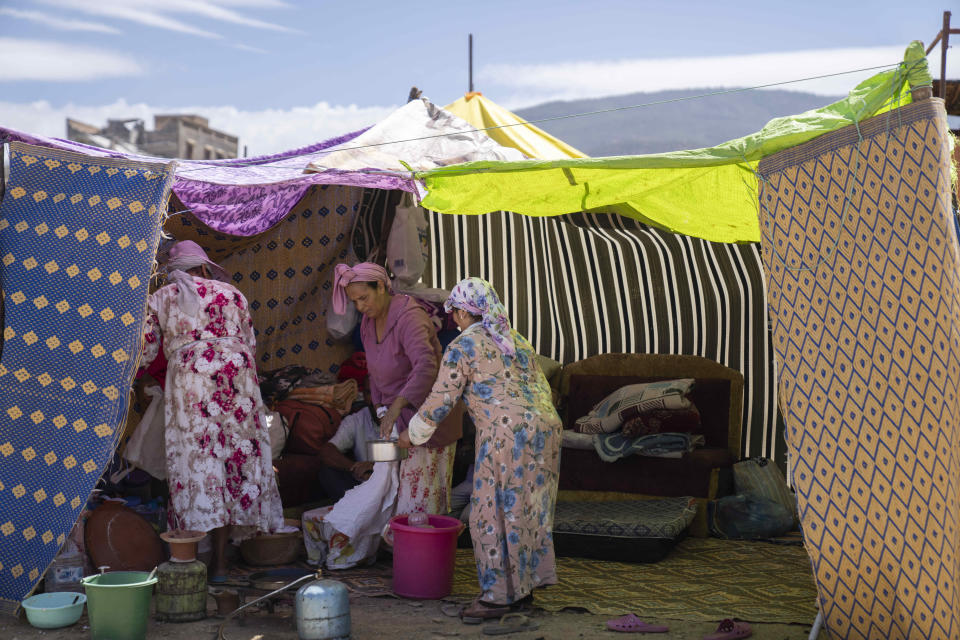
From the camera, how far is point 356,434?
6512 mm

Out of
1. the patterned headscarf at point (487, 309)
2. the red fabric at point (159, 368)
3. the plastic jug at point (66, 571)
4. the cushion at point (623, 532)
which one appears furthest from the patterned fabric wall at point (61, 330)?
the cushion at point (623, 532)

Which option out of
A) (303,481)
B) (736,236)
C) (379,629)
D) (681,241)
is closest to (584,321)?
(681,241)

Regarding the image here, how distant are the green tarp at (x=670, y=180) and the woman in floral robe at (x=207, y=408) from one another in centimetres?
139

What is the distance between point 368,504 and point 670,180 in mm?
2442

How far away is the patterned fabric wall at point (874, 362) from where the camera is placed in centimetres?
371

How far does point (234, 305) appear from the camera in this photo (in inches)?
211

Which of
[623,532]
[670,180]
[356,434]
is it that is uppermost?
[670,180]

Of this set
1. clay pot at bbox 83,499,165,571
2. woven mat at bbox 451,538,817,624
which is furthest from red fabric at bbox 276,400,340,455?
clay pot at bbox 83,499,165,571

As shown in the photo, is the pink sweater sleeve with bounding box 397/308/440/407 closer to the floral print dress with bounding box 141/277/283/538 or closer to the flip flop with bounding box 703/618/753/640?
the floral print dress with bounding box 141/277/283/538

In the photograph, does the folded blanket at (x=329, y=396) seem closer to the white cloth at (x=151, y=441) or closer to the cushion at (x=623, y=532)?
the white cloth at (x=151, y=441)

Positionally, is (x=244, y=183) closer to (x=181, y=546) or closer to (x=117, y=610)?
(x=181, y=546)

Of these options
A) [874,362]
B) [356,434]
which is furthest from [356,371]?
[874,362]

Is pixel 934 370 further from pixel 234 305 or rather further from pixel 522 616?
pixel 234 305

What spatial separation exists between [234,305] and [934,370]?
3520 millimetres
